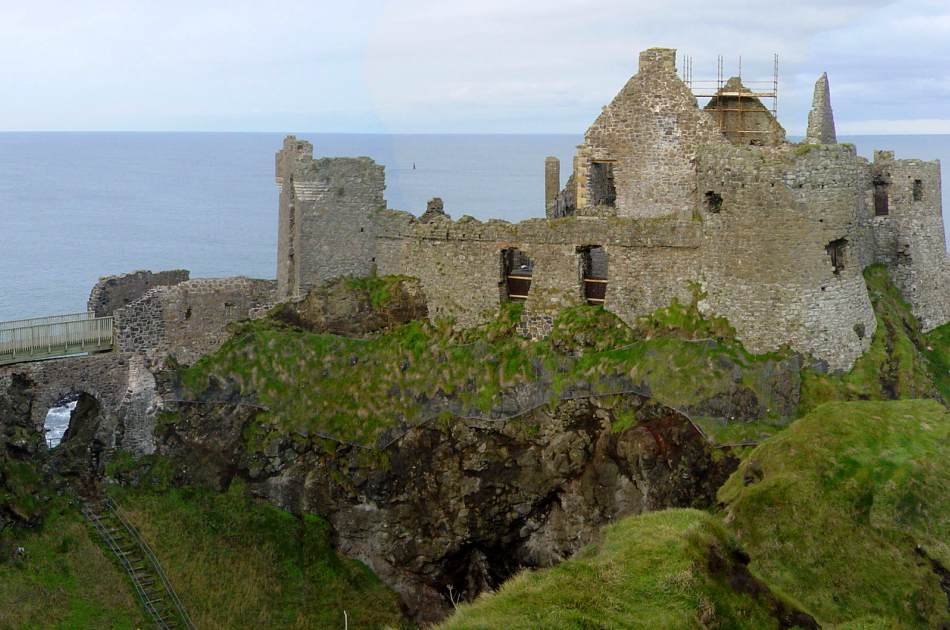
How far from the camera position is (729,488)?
30.8 metres

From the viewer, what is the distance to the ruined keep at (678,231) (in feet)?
115

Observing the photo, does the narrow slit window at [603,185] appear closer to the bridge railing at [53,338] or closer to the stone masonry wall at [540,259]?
the stone masonry wall at [540,259]

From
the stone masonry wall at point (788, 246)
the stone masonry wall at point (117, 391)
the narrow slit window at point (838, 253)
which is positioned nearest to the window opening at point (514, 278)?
the stone masonry wall at point (788, 246)

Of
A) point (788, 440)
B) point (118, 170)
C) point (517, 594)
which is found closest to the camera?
point (517, 594)

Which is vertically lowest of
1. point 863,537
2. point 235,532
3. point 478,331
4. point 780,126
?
point 235,532

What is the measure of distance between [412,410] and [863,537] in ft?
51.7

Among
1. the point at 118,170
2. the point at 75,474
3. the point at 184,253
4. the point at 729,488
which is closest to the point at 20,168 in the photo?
the point at 118,170

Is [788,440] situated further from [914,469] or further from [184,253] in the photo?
[184,253]

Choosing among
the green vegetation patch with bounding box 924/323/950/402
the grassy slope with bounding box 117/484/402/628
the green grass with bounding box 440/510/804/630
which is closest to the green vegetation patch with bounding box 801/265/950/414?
the green vegetation patch with bounding box 924/323/950/402

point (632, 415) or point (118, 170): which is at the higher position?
point (118, 170)

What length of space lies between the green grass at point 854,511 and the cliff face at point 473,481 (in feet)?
14.5

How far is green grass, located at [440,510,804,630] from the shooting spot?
19000mm

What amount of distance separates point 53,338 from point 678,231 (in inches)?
758

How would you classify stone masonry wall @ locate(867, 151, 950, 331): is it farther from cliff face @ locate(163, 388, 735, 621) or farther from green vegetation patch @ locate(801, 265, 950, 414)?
cliff face @ locate(163, 388, 735, 621)
